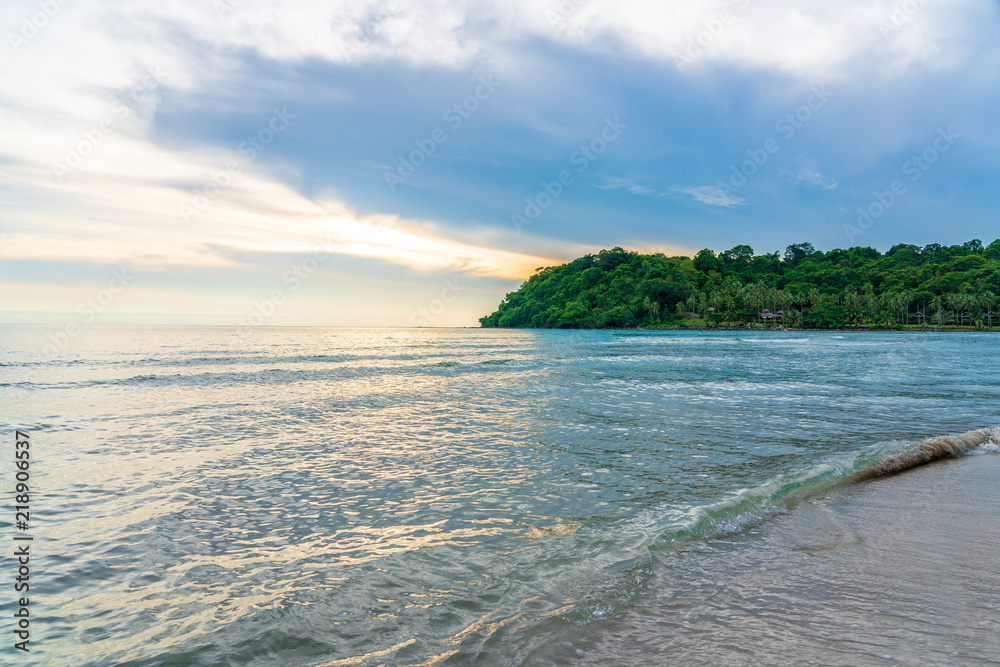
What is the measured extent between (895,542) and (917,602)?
158 cm

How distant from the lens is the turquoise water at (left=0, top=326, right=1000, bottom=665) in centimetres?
393

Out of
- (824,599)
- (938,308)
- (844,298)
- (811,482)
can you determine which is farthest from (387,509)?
(844,298)

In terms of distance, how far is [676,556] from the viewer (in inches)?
201

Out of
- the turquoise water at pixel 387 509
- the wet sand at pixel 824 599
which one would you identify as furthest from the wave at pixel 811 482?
the wet sand at pixel 824 599

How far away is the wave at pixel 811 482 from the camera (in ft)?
19.3

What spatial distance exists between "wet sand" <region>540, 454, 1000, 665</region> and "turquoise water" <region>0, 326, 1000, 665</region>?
0.34 m

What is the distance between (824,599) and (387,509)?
5.12m

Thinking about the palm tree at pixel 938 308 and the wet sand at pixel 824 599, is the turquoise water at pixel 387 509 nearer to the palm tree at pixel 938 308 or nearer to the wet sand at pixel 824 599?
the wet sand at pixel 824 599

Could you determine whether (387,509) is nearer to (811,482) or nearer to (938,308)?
(811,482)

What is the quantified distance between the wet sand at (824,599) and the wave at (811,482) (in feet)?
0.82

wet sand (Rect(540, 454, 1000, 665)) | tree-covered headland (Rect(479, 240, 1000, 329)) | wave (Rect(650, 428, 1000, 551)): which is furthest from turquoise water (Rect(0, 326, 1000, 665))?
tree-covered headland (Rect(479, 240, 1000, 329))

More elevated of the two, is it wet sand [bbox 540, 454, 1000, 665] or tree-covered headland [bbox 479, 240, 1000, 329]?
tree-covered headland [bbox 479, 240, 1000, 329]

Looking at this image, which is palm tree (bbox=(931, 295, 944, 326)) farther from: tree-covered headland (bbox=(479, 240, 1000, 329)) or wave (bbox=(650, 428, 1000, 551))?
wave (bbox=(650, 428, 1000, 551))

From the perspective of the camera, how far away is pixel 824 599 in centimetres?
400
